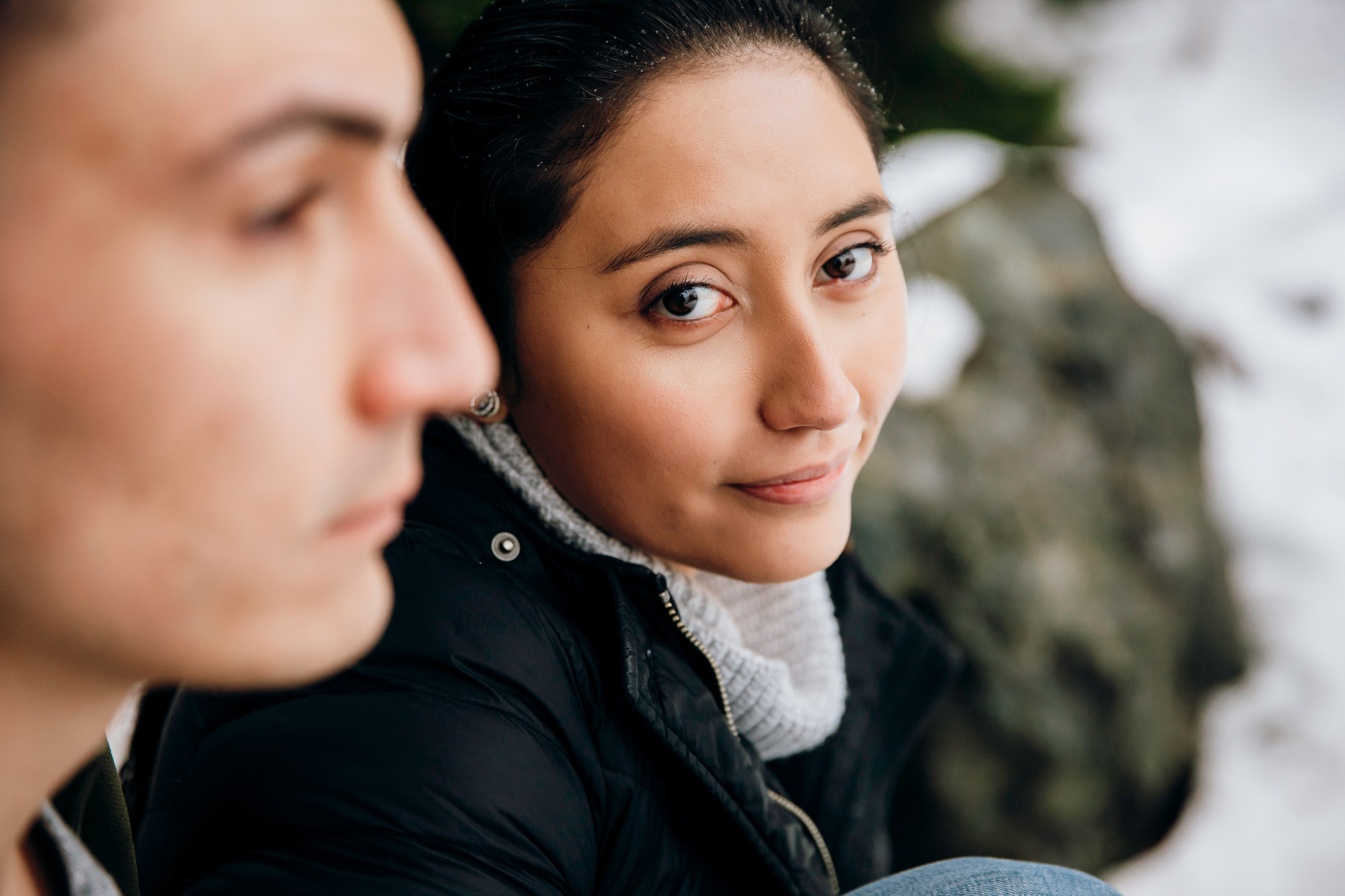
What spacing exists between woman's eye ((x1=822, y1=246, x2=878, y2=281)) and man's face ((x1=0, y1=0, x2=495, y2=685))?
2.48ft

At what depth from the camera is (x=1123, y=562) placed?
281 centimetres

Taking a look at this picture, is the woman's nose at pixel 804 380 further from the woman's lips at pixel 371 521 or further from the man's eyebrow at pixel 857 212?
the woman's lips at pixel 371 521

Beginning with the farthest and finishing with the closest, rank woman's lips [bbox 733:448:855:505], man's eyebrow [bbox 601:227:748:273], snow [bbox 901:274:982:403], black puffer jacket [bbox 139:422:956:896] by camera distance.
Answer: snow [bbox 901:274:982:403], woman's lips [bbox 733:448:855:505], man's eyebrow [bbox 601:227:748:273], black puffer jacket [bbox 139:422:956:896]

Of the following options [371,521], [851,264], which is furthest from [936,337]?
[371,521]

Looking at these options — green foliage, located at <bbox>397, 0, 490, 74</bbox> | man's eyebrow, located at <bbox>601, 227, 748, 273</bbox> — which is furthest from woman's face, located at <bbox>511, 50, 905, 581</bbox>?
green foliage, located at <bbox>397, 0, 490, 74</bbox>

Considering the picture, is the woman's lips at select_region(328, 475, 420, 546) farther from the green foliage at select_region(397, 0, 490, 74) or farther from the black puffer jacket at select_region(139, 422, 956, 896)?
the green foliage at select_region(397, 0, 490, 74)

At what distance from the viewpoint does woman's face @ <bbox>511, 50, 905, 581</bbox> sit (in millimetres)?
1155

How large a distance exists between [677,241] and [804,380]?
0.76ft

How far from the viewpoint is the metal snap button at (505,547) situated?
1291mm

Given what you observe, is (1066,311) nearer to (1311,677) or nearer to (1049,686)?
(1049,686)

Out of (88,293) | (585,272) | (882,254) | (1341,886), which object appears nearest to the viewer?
(88,293)

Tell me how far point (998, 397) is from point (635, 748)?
6.42 feet

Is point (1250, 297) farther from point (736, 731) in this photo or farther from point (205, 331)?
point (205, 331)

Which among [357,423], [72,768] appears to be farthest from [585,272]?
[72,768]
